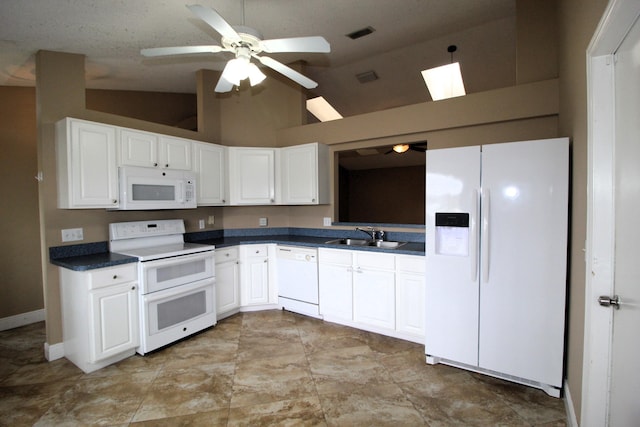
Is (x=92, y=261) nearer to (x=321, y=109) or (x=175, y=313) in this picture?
(x=175, y=313)

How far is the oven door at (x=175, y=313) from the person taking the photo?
264 centimetres

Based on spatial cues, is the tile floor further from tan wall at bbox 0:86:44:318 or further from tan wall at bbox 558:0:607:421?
tan wall at bbox 0:86:44:318

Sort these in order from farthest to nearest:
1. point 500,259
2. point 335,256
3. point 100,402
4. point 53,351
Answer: point 335,256 → point 53,351 → point 500,259 → point 100,402

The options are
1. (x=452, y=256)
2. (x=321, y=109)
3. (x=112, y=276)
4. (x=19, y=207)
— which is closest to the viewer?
(x=452, y=256)

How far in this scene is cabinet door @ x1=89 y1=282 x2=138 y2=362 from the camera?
7.78 feet

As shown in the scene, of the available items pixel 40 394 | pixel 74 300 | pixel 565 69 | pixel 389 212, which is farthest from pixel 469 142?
pixel 389 212

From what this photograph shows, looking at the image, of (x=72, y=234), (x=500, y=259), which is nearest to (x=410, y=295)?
(x=500, y=259)

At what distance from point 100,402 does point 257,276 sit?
1822 millimetres

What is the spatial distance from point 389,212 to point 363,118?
6269mm

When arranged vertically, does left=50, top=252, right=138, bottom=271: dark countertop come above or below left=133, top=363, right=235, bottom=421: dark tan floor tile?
above

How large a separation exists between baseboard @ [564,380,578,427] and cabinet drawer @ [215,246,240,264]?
3108 mm

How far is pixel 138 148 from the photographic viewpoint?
290 centimetres

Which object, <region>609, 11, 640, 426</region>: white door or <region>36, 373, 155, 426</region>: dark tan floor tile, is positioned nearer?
<region>609, 11, 640, 426</region>: white door

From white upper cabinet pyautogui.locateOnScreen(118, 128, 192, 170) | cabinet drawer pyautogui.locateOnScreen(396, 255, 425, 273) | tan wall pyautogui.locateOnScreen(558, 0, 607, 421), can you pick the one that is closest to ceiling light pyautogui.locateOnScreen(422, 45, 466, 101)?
tan wall pyautogui.locateOnScreen(558, 0, 607, 421)
